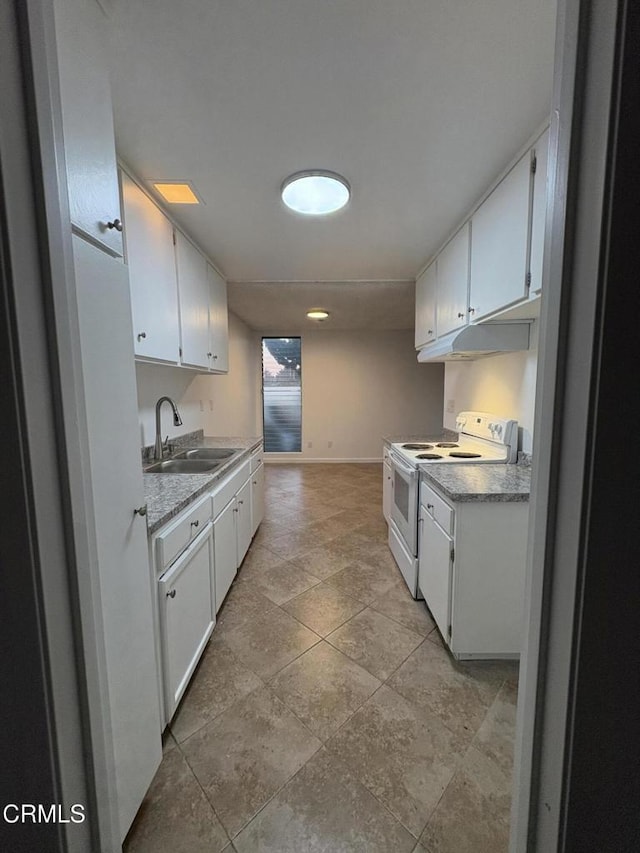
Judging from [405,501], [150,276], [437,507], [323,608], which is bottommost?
[323,608]

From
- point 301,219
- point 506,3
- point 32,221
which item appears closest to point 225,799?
point 32,221

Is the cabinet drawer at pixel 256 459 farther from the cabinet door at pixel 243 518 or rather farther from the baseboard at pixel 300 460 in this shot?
the baseboard at pixel 300 460

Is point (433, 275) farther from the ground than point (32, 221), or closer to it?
farther from the ground

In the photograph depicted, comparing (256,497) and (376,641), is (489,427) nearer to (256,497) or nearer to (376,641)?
(376,641)

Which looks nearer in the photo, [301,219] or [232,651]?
[232,651]

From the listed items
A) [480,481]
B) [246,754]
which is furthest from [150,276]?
[246,754]

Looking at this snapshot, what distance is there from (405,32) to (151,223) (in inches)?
55.5

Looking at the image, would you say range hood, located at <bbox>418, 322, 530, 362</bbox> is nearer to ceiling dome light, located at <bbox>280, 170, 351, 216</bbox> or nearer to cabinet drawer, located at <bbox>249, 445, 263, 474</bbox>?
ceiling dome light, located at <bbox>280, 170, 351, 216</bbox>

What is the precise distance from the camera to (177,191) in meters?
1.78

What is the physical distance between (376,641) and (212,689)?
86 cm

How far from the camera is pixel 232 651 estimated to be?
5.83ft

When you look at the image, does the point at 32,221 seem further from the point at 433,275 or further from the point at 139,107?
the point at 433,275

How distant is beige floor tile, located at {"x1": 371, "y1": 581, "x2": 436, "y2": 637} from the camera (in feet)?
6.49

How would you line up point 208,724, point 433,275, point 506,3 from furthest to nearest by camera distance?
point 433,275, point 208,724, point 506,3
